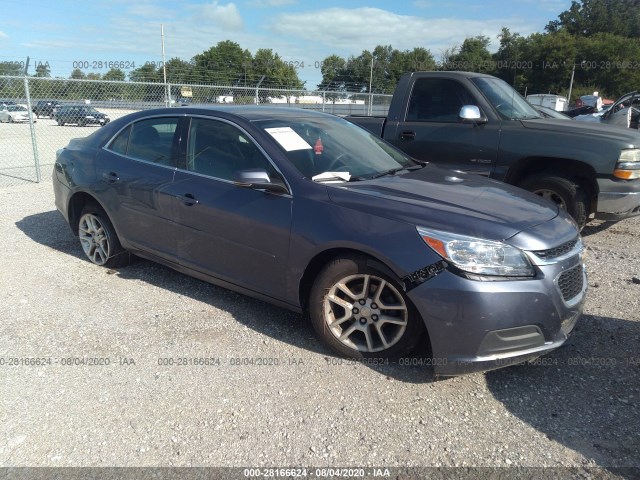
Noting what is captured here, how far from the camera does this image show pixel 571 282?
9.57ft

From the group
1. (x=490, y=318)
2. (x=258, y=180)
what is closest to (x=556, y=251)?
(x=490, y=318)

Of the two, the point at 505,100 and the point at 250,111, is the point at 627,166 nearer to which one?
the point at 505,100

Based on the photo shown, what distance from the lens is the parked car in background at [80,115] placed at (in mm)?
→ 13891

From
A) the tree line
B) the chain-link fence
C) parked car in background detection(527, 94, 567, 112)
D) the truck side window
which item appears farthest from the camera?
the tree line

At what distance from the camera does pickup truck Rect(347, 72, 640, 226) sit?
5.19 metres

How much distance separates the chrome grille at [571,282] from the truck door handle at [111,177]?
3.67 m

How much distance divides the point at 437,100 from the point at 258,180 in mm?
3729

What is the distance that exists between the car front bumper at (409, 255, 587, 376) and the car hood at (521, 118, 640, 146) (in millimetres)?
3159

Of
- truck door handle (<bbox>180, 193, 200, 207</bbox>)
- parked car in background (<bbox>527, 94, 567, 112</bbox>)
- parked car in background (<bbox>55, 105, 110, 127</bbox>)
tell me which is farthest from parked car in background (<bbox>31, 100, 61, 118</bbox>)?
parked car in background (<bbox>527, 94, 567, 112</bbox>)

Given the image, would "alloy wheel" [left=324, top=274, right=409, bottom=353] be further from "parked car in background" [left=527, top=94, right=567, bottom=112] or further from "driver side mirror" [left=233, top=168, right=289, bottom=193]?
"parked car in background" [left=527, top=94, right=567, bottom=112]

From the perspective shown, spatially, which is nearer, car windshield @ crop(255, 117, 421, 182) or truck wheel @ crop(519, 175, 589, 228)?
car windshield @ crop(255, 117, 421, 182)

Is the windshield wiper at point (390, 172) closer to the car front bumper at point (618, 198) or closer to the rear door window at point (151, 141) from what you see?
the rear door window at point (151, 141)

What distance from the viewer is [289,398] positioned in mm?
2801

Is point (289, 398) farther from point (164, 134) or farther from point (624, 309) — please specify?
point (624, 309)
